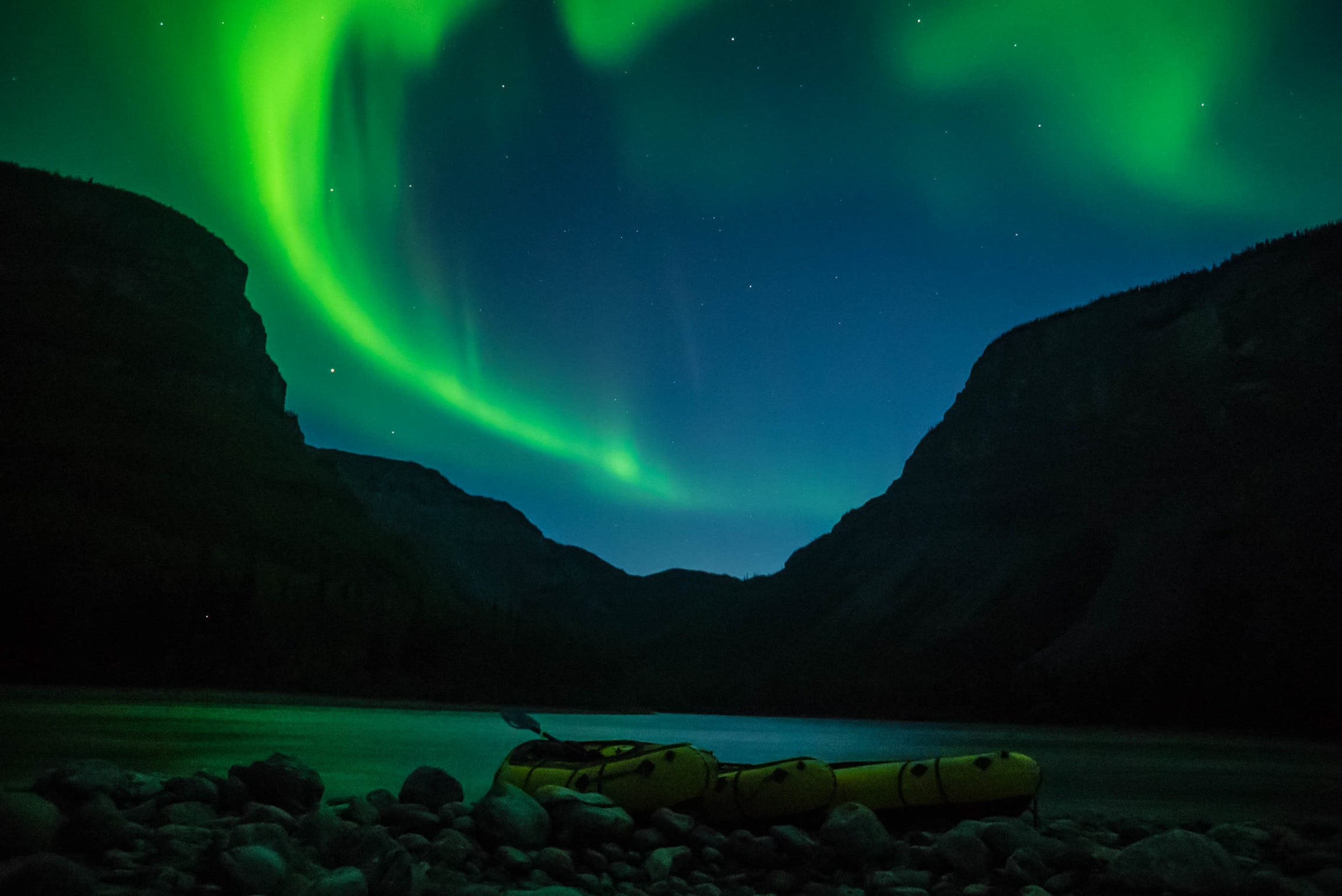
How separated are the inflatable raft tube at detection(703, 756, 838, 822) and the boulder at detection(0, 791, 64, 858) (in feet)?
31.8

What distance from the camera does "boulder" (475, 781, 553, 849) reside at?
41.9 ft

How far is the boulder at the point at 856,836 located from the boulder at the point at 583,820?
9.72 ft

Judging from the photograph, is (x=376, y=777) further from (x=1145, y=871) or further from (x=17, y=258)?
(x=17, y=258)

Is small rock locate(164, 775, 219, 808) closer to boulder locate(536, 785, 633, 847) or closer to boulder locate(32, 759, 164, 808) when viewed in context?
boulder locate(32, 759, 164, 808)

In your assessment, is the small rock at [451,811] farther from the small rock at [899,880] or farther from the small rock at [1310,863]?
the small rock at [1310,863]

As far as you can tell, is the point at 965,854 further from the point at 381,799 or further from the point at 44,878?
the point at 44,878

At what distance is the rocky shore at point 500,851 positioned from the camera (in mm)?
9820

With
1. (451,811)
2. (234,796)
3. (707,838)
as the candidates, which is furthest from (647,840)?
(234,796)

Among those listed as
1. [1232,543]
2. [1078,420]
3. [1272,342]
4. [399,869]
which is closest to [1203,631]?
[1232,543]

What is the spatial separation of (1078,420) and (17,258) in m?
197

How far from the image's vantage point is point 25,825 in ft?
33.0

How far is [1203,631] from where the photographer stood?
120188mm

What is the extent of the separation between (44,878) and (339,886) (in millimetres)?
2486

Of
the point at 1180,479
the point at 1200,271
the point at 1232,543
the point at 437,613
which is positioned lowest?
the point at 437,613
